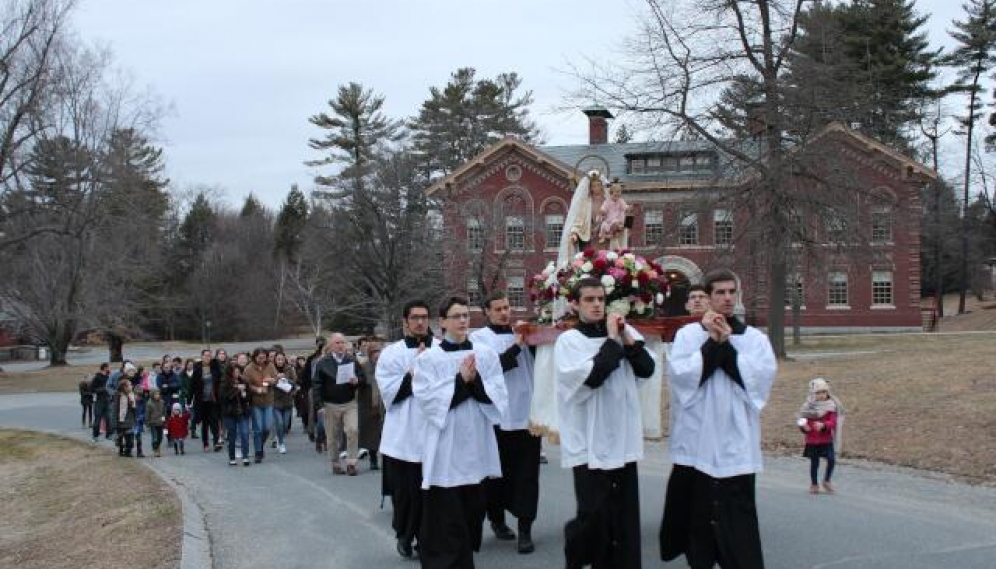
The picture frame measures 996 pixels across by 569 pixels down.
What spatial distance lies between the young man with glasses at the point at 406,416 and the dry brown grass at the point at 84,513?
81.6 inches

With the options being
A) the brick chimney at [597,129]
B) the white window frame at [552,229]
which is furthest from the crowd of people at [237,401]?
the brick chimney at [597,129]

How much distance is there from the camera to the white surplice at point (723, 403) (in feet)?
20.4

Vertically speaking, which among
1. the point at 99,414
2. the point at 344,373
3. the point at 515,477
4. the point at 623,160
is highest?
the point at 623,160

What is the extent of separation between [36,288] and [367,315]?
18.0m

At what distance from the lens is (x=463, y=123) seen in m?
67.9

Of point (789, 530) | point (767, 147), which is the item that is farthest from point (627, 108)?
point (789, 530)

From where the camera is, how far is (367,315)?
55.8 m

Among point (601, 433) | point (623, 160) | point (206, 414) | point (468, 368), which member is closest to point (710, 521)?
point (601, 433)

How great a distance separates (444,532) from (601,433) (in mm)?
1468

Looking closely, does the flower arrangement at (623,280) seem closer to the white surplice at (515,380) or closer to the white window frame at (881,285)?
the white surplice at (515,380)

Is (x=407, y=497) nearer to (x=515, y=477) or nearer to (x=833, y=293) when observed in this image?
(x=515, y=477)

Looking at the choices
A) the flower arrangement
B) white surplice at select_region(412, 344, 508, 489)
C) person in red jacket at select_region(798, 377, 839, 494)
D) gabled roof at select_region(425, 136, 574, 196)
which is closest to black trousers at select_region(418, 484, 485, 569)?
white surplice at select_region(412, 344, 508, 489)

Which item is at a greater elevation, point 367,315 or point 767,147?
point 767,147

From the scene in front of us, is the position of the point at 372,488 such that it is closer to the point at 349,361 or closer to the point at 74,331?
the point at 349,361
